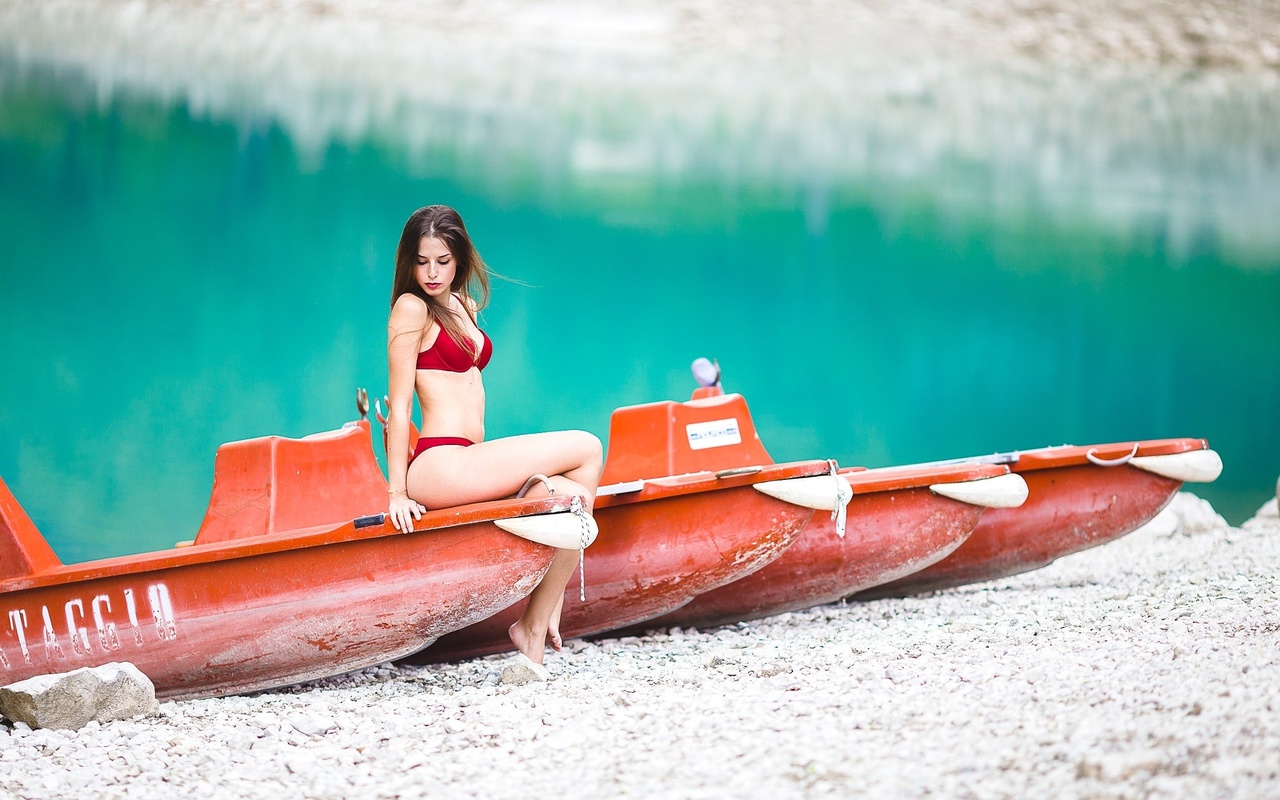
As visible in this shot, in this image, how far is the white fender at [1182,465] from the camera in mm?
4246

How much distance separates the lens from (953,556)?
4293 millimetres

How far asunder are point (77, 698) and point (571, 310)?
5.03 metres

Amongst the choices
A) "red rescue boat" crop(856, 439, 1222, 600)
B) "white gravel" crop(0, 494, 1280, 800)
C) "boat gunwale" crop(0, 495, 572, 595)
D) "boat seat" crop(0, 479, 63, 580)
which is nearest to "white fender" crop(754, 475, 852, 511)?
"white gravel" crop(0, 494, 1280, 800)

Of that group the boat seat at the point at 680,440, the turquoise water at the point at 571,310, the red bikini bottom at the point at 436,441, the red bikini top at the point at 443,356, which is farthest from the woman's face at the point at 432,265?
the turquoise water at the point at 571,310

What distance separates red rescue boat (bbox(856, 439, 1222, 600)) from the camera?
167 inches

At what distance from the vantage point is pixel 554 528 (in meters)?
2.68

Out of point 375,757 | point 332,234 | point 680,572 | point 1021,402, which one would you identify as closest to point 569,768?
point 375,757

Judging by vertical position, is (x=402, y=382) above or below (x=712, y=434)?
above

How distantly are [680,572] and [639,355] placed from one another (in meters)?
4.34

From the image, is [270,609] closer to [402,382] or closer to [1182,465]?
[402,382]

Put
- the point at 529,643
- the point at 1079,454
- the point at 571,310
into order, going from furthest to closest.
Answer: the point at 571,310
the point at 1079,454
the point at 529,643

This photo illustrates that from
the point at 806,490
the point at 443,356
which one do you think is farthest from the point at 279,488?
the point at 806,490

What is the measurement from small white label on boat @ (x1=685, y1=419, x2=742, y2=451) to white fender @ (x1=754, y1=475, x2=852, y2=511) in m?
0.59

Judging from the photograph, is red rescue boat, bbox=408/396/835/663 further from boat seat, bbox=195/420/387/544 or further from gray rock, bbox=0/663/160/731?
gray rock, bbox=0/663/160/731
